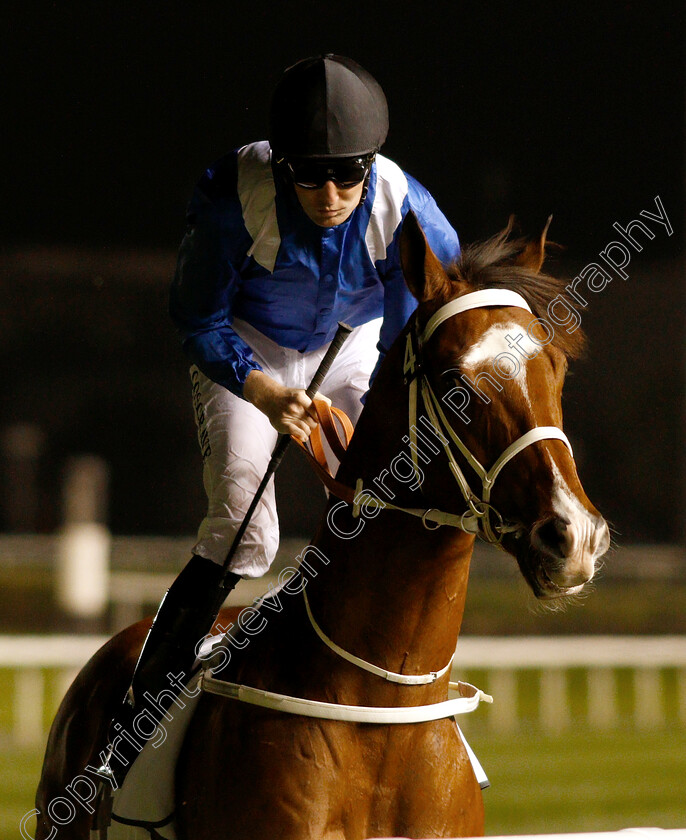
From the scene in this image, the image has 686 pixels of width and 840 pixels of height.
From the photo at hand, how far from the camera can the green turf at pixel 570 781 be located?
5004 millimetres

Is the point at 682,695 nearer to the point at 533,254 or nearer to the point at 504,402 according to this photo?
the point at 533,254

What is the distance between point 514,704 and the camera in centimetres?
728

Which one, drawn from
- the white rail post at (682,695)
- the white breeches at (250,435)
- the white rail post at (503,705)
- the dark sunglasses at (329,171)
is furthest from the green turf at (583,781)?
the dark sunglasses at (329,171)

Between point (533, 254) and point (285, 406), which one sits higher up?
point (533, 254)

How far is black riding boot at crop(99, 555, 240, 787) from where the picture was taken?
2096 mm

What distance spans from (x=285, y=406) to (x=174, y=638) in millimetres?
535

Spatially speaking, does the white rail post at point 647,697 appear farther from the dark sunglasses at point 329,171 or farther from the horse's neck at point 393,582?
the dark sunglasses at point 329,171

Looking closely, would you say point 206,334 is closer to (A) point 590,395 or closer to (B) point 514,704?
(B) point 514,704

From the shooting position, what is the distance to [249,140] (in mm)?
9898

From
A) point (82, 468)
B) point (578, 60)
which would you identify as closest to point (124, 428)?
point (82, 468)

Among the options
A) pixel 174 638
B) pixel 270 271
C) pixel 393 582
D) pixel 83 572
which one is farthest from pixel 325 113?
pixel 83 572

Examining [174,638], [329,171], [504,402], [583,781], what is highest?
[329,171]

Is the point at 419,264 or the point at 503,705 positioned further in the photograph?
the point at 503,705

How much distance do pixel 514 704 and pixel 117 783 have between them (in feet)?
18.2
